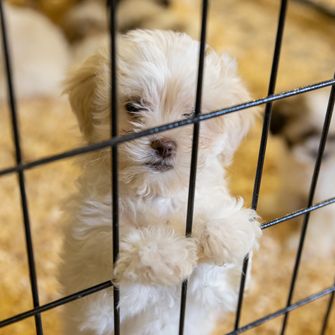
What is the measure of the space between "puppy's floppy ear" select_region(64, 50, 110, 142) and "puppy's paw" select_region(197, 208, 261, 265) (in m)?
0.27

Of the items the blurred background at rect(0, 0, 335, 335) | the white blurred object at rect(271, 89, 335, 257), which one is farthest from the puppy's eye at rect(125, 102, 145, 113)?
the white blurred object at rect(271, 89, 335, 257)

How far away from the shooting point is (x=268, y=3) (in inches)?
136

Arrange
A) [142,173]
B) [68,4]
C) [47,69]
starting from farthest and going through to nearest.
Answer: [68,4]
[47,69]
[142,173]

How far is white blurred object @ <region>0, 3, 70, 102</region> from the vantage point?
2.68 meters

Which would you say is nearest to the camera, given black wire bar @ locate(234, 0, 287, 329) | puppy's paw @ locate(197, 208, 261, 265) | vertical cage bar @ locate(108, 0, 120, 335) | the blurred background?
vertical cage bar @ locate(108, 0, 120, 335)

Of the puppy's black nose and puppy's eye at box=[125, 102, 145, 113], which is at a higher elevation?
puppy's eye at box=[125, 102, 145, 113]

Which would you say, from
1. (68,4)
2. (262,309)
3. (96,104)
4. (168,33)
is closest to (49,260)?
(262,309)

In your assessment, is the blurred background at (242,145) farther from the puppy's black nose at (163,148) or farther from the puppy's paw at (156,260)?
the puppy's paw at (156,260)

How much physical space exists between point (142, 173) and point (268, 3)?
255cm

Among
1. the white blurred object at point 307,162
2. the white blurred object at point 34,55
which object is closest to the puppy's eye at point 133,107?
the white blurred object at point 307,162

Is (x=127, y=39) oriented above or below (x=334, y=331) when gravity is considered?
above

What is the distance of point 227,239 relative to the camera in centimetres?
103

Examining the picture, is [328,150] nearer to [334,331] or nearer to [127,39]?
[334,331]

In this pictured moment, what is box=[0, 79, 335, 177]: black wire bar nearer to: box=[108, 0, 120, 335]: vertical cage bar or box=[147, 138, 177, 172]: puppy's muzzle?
box=[108, 0, 120, 335]: vertical cage bar
